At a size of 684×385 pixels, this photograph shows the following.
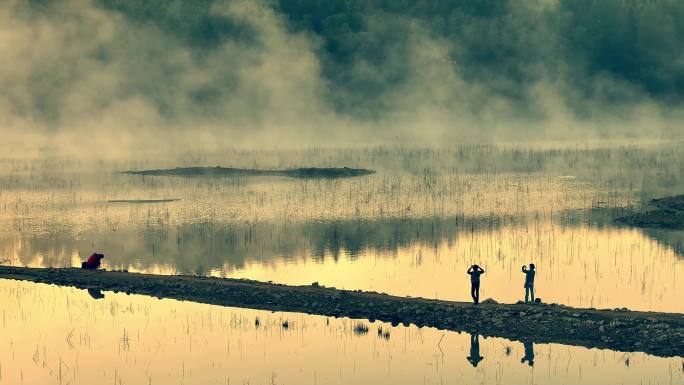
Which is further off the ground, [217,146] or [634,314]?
[217,146]

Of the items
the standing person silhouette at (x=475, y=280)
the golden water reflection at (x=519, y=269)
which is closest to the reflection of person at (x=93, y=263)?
the golden water reflection at (x=519, y=269)

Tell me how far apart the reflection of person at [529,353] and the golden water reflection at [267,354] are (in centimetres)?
3

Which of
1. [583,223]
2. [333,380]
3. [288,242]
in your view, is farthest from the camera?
[583,223]

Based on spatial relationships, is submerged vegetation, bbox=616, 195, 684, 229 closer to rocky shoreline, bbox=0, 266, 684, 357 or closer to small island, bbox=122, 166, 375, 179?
rocky shoreline, bbox=0, 266, 684, 357

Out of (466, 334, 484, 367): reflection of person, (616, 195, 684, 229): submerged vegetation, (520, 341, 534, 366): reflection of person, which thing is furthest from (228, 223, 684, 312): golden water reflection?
(520, 341, 534, 366): reflection of person

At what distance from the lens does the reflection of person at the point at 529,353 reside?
29194mm

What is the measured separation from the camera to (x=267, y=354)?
1204 inches

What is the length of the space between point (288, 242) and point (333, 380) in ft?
75.4

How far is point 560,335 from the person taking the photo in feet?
102

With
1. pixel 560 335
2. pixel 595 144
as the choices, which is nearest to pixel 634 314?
pixel 560 335

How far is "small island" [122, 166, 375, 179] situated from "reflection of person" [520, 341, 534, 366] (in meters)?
57.8

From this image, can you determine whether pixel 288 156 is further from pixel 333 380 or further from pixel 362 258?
pixel 333 380

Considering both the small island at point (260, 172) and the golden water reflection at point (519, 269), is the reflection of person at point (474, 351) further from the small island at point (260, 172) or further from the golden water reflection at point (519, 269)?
the small island at point (260, 172)

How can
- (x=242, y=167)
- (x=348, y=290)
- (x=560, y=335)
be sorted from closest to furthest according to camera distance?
1. (x=560, y=335)
2. (x=348, y=290)
3. (x=242, y=167)
